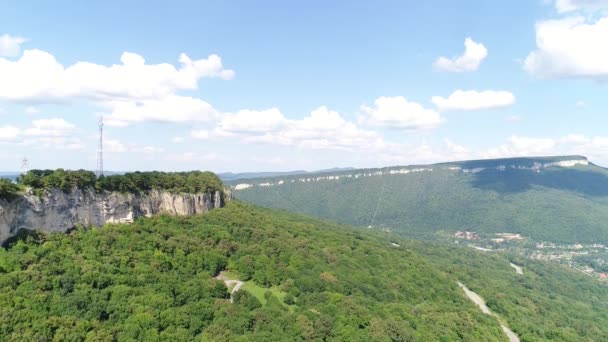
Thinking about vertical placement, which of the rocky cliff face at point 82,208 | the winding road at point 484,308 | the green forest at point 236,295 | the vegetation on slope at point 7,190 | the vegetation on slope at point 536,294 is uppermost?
the vegetation on slope at point 7,190

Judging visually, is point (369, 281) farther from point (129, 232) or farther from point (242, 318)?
point (129, 232)

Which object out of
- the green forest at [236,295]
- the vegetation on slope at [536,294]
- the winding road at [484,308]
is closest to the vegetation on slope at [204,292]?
the green forest at [236,295]

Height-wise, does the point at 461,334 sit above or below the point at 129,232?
below

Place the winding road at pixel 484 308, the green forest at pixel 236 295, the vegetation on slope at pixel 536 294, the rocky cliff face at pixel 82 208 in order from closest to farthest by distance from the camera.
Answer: the green forest at pixel 236 295, the rocky cliff face at pixel 82 208, the winding road at pixel 484 308, the vegetation on slope at pixel 536 294

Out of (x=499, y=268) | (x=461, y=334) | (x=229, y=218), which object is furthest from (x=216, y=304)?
(x=499, y=268)

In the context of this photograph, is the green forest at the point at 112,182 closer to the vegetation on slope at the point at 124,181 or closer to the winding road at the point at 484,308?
Result: the vegetation on slope at the point at 124,181

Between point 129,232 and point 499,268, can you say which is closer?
point 129,232

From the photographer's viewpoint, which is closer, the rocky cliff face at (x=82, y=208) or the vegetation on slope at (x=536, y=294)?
the rocky cliff face at (x=82, y=208)
